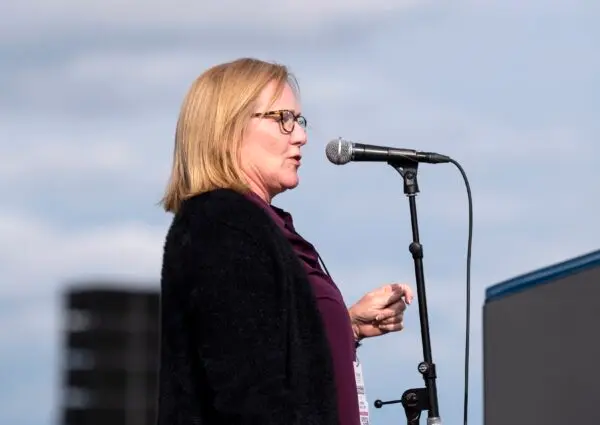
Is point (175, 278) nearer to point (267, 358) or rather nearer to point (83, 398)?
point (267, 358)

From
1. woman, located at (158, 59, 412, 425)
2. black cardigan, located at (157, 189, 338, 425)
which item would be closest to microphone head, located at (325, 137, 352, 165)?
woman, located at (158, 59, 412, 425)

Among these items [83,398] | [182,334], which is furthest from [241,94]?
[83,398]

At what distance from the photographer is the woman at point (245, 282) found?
9.30ft

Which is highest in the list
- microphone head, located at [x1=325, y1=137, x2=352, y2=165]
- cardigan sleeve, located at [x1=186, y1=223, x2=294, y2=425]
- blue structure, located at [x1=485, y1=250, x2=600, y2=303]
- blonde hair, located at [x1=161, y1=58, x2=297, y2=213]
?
microphone head, located at [x1=325, y1=137, x2=352, y2=165]

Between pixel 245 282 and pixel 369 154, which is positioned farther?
pixel 369 154

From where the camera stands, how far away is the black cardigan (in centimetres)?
282

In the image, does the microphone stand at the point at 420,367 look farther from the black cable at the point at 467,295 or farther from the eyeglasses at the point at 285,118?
the eyeglasses at the point at 285,118

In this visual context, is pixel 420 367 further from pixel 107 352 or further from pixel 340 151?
pixel 107 352

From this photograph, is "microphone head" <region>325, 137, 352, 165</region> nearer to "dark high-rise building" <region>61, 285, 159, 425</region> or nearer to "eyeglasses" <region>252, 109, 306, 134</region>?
"dark high-rise building" <region>61, 285, 159, 425</region>

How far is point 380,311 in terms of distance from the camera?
3441 millimetres

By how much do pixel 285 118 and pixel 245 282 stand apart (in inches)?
18.3

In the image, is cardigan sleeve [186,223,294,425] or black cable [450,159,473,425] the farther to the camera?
black cable [450,159,473,425]

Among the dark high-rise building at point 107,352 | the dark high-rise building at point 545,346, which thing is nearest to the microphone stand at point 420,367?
the dark high-rise building at point 545,346

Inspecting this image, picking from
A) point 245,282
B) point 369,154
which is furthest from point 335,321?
point 369,154
